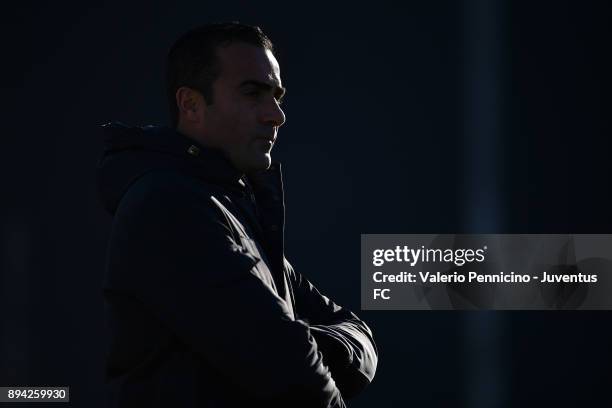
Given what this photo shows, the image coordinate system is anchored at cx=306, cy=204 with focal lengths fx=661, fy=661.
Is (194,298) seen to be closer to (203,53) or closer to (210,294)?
(210,294)

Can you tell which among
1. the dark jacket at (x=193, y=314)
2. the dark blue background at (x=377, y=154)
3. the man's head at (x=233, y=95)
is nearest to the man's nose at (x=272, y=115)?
the man's head at (x=233, y=95)

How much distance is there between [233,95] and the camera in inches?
38.5

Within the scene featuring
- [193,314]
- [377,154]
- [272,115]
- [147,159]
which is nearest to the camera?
[193,314]

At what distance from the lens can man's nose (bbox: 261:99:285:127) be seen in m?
0.98

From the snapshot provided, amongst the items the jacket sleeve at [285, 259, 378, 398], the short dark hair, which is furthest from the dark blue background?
the short dark hair

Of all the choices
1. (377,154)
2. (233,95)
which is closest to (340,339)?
(233,95)

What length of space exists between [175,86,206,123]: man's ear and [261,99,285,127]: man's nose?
0.09m

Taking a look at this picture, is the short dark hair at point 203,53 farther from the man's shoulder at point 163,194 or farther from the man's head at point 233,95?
the man's shoulder at point 163,194

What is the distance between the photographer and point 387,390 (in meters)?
2.52

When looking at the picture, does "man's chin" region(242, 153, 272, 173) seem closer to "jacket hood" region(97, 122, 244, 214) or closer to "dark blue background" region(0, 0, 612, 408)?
"jacket hood" region(97, 122, 244, 214)

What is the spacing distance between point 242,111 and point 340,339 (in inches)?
14.2

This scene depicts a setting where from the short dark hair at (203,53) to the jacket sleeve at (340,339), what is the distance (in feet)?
1.12

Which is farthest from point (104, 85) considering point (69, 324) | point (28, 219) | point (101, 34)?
point (69, 324)

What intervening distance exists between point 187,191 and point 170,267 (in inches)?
3.9
